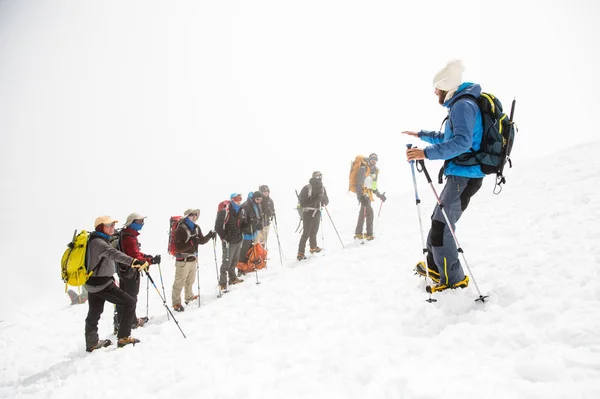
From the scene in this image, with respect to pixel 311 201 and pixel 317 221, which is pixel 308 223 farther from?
pixel 311 201

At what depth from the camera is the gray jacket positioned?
639 centimetres

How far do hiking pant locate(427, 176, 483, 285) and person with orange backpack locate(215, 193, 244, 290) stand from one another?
6.70 metres

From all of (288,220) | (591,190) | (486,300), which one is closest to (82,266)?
(486,300)

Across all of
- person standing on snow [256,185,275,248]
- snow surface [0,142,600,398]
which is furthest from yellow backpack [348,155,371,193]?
person standing on snow [256,185,275,248]

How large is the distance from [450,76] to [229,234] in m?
7.62

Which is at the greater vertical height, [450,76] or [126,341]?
[450,76]

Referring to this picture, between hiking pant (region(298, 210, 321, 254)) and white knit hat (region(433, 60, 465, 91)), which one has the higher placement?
white knit hat (region(433, 60, 465, 91))

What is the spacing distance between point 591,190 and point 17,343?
18.3 metres

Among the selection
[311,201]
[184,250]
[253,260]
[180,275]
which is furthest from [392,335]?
[253,260]

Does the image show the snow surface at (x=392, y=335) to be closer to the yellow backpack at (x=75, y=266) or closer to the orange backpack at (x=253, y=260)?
the yellow backpack at (x=75, y=266)

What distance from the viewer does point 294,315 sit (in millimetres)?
5668

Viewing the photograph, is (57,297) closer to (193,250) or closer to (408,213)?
(193,250)

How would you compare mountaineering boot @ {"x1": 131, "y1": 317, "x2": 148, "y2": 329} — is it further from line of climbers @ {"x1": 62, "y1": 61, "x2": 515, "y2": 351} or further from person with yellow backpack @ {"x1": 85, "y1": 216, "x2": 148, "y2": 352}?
person with yellow backpack @ {"x1": 85, "y1": 216, "x2": 148, "y2": 352}

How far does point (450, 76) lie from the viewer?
4051mm
